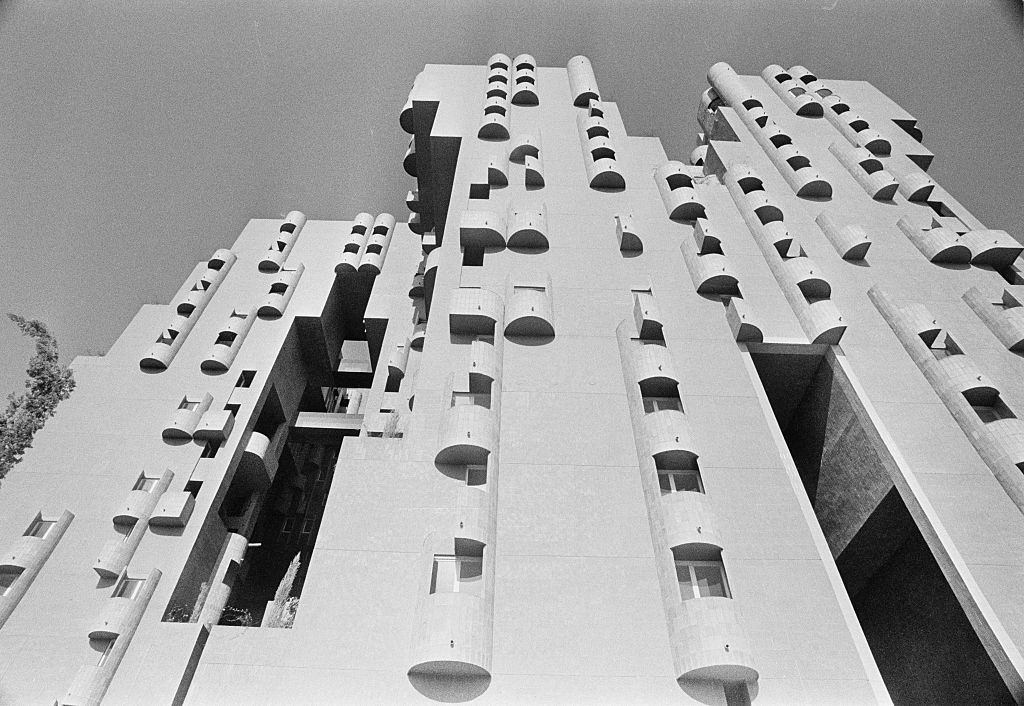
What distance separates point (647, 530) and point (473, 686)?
4.84 meters

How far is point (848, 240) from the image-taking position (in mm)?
21406

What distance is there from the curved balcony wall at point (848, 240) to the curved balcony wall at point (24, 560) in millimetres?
30582

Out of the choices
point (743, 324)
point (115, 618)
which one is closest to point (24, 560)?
point (115, 618)

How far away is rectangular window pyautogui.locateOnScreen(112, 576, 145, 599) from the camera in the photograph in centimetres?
1836

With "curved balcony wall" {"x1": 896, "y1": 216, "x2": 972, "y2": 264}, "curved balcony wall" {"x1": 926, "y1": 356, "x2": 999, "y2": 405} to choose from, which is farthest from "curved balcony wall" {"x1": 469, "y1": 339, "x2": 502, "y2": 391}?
"curved balcony wall" {"x1": 896, "y1": 216, "x2": 972, "y2": 264}

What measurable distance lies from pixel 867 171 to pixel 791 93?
11.4m

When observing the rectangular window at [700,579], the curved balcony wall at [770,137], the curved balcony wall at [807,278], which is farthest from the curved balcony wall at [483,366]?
the curved balcony wall at [770,137]

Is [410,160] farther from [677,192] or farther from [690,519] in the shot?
[690,519]

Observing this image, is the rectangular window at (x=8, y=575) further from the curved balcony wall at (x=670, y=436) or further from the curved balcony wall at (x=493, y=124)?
the curved balcony wall at (x=493, y=124)

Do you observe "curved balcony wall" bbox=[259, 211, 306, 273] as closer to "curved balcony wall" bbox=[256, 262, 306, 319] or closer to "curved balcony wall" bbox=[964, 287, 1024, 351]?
"curved balcony wall" bbox=[256, 262, 306, 319]

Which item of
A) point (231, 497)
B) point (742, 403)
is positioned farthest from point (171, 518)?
point (742, 403)

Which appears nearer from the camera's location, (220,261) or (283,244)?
(220,261)

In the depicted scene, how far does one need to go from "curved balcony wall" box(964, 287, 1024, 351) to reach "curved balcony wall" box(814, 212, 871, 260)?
3.66 meters

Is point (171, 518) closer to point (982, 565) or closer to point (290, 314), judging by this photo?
point (290, 314)
